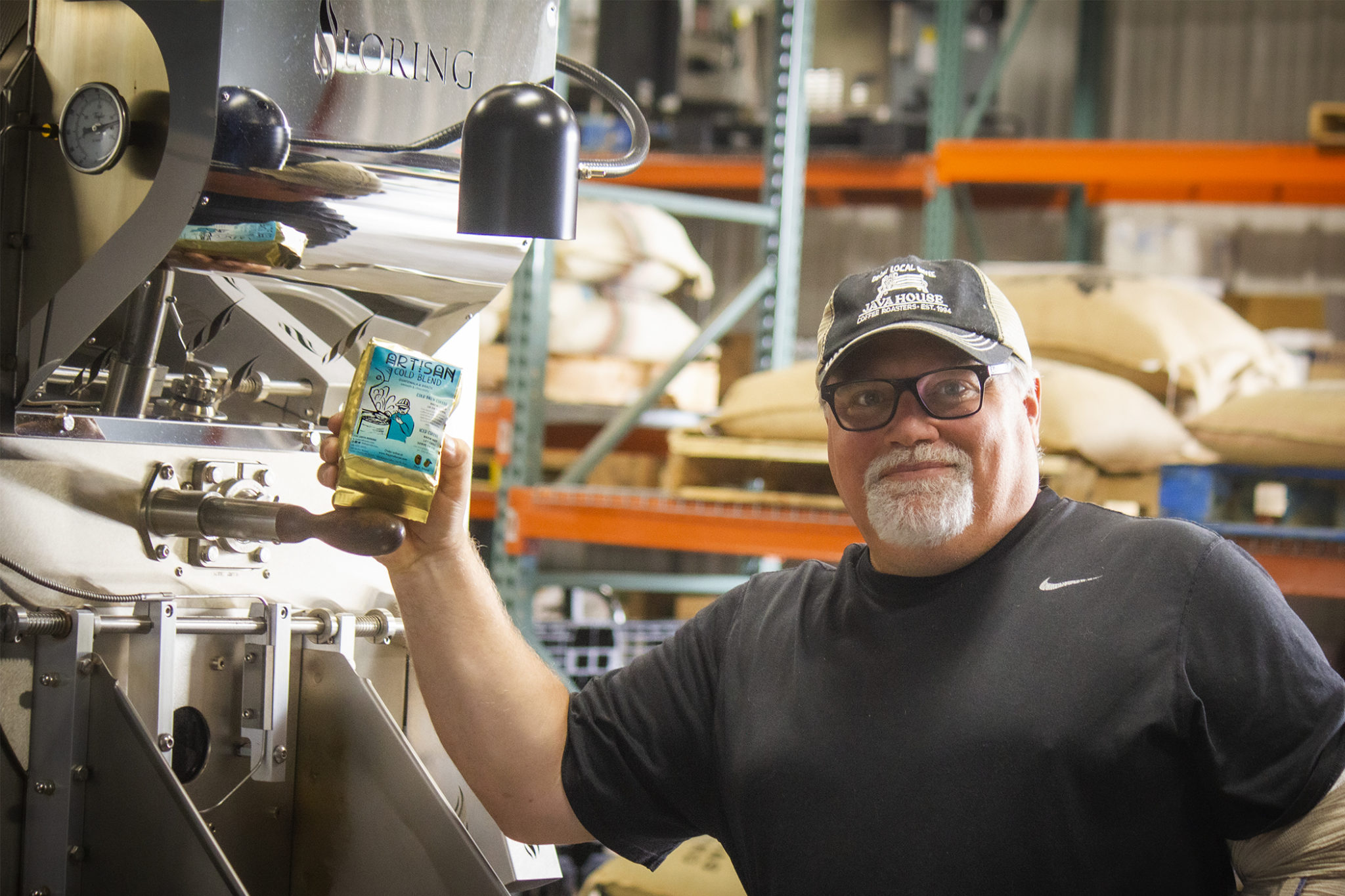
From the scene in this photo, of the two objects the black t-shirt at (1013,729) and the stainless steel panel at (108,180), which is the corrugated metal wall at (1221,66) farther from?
the stainless steel panel at (108,180)

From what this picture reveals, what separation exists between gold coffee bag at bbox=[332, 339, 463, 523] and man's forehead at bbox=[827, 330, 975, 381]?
0.59 metres

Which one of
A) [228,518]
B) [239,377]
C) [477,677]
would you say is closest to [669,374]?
[477,677]

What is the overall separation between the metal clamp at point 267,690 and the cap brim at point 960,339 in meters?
0.72

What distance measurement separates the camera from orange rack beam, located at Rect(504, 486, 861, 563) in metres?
3.32

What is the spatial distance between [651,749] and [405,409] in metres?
0.67

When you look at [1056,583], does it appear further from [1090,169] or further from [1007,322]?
[1090,169]

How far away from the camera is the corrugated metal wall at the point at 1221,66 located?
6879 millimetres

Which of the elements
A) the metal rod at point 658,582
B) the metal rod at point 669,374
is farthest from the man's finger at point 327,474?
the metal rod at point 658,582

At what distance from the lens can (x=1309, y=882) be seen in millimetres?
1270

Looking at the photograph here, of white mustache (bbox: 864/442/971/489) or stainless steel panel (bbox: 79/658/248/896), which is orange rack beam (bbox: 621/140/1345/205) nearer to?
white mustache (bbox: 864/442/971/489)

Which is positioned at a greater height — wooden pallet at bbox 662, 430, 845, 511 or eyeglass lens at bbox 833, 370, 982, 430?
eyeglass lens at bbox 833, 370, 982, 430

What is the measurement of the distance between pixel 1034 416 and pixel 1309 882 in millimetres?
613

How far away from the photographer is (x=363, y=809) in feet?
4.56

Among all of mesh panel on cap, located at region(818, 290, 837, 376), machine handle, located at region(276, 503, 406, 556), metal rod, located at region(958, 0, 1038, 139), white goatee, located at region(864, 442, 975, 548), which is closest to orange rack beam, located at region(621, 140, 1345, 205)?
metal rod, located at region(958, 0, 1038, 139)
